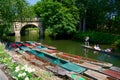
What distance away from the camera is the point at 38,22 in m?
48.3

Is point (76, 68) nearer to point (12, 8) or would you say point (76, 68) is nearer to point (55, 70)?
point (55, 70)

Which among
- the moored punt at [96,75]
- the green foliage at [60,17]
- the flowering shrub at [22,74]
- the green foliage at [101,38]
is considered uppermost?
the green foliage at [60,17]

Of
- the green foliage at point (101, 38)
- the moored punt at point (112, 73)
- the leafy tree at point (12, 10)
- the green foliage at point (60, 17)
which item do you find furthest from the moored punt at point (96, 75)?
the green foliage at point (60, 17)

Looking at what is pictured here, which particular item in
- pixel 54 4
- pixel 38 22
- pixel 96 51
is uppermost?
pixel 54 4

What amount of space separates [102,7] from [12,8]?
47.9 ft

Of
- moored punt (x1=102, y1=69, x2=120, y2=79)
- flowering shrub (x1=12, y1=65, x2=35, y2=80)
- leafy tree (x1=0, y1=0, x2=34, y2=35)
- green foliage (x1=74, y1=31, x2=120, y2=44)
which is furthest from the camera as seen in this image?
leafy tree (x1=0, y1=0, x2=34, y2=35)

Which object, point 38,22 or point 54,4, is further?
point 38,22

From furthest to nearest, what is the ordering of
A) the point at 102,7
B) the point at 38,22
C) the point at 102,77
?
the point at 38,22 < the point at 102,7 < the point at 102,77

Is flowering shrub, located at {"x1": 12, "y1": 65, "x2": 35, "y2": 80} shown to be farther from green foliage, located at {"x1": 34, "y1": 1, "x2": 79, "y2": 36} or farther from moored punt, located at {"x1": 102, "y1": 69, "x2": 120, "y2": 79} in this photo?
green foliage, located at {"x1": 34, "y1": 1, "x2": 79, "y2": 36}

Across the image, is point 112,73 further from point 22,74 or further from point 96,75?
point 22,74

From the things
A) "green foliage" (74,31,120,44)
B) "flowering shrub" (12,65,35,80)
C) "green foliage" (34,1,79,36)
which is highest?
"green foliage" (34,1,79,36)

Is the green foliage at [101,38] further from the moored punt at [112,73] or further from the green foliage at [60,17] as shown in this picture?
the moored punt at [112,73]

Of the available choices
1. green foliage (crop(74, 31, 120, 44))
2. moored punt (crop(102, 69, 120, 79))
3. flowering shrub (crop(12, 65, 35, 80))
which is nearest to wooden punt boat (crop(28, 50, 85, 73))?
moored punt (crop(102, 69, 120, 79))

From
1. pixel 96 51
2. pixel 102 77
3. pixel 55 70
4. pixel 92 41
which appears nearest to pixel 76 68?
pixel 55 70
